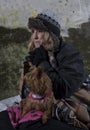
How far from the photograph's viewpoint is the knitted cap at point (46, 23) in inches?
138

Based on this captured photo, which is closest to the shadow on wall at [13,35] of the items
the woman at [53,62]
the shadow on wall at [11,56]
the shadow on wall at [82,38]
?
the shadow on wall at [11,56]

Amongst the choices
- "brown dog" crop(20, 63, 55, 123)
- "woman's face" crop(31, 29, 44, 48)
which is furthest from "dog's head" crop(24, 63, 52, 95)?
"woman's face" crop(31, 29, 44, 48)

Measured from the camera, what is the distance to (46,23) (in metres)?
3.50

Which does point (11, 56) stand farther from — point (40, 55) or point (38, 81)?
point (38, 81)

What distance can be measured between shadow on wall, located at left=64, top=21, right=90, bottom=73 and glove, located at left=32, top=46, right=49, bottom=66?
336 cm

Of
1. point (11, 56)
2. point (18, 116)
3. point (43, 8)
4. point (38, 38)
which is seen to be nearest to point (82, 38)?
point (43, 8)

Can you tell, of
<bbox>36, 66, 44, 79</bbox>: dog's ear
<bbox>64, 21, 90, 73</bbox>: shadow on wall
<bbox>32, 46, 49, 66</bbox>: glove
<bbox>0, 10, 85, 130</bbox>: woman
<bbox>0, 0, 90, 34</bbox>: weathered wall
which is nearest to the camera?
<bbox>36, 66, 44, 79</bbox>: dog's ear

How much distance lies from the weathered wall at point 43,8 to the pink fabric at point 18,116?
2.68 m

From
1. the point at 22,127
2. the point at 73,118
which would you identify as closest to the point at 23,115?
the point at 22,127

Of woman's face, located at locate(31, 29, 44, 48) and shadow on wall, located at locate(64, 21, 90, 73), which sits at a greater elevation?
woman's face, located at locate(31, 29, 44, 48)

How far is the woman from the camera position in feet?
10.8

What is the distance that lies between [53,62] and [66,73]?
158 mm

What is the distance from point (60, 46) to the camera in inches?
139

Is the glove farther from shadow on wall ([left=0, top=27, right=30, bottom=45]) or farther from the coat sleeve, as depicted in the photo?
shadow on wall ([left=0, top=27, right=30, bottom=45])
